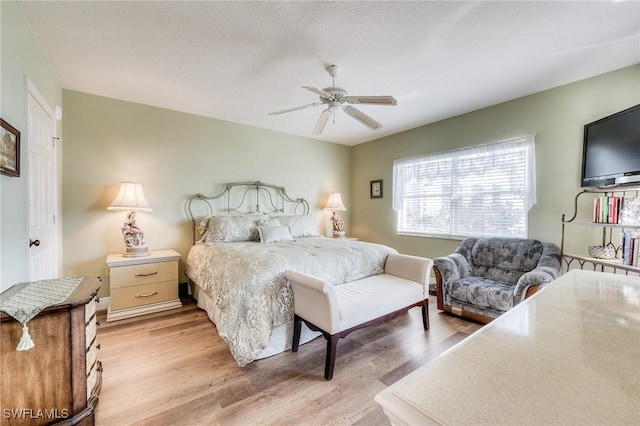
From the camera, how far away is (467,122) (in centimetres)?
372

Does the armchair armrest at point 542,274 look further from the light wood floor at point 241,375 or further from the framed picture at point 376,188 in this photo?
the framed picture at point 376,188

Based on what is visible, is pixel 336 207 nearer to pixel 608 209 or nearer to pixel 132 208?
pixel 132 208

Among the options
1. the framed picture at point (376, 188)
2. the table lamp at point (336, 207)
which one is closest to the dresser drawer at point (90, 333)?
the table lamp at point (336, 207)

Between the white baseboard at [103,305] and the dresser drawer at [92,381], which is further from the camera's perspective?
the white baseboard at [103,305]

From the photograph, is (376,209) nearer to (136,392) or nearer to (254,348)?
(254,348)

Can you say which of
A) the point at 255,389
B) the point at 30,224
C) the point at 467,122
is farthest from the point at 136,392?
the point at 467,122

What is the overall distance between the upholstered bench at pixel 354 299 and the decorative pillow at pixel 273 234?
124cm

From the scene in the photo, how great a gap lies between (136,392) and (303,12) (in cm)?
284

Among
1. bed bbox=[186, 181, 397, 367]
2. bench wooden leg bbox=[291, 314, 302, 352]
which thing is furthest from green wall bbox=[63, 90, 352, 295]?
bench wooden leg bbox=[291, 314, 302, 352]

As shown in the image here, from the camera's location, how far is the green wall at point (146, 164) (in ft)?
10.1

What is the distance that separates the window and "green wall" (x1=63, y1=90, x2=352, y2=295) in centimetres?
227

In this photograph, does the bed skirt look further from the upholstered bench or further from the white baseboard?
the white baseboard

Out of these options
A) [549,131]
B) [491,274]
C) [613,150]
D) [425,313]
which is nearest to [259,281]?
[425,313]

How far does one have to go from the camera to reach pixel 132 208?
119 inches
